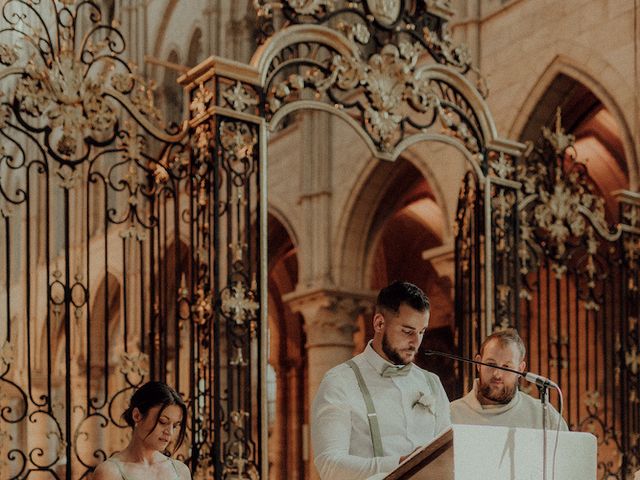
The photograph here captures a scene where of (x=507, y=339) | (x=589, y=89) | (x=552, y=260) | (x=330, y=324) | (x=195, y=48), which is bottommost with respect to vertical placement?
(x=507, y=339)

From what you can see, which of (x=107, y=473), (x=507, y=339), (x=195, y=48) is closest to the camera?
(x=107, y=473)

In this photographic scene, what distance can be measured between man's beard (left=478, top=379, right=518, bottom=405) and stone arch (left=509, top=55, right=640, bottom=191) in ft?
17.7

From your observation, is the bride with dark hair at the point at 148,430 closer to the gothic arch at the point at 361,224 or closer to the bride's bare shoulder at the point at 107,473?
the bride's bare shoulder at the point at 107,473

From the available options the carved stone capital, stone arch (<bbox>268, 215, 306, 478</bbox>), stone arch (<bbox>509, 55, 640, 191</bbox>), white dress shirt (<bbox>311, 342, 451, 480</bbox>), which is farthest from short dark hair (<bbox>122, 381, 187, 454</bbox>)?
stone arch (<bbox>268, 215, 306, 478</bbox>)

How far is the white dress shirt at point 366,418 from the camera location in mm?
3338

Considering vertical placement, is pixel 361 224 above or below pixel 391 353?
above

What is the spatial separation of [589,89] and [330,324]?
4.53m

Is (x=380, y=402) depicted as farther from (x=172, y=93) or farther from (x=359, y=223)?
(x=172, y=93)

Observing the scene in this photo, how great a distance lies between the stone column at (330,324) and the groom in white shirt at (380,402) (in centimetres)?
989

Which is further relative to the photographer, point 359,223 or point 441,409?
point 359,223

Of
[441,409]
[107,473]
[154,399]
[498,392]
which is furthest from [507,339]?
[107,473]

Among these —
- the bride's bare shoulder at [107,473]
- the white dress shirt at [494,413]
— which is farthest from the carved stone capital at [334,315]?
the bride's bare shoulder at [107,473]

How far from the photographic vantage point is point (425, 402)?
3.64 metres

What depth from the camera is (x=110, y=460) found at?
158 inches
